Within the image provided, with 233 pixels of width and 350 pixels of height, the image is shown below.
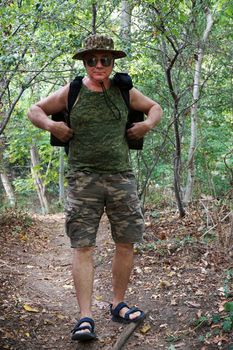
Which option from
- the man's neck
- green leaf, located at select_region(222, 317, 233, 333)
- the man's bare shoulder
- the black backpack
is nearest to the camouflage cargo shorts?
the black backpack

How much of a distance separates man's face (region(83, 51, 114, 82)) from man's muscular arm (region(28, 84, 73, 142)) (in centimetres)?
23

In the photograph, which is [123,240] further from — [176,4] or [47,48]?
[47,48]

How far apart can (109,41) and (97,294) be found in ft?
8.42

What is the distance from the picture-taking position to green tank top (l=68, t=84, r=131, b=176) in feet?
10.5

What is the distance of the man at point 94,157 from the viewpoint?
3195 millimetres

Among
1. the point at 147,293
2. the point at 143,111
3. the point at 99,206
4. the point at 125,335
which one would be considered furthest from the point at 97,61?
the point at 147,293

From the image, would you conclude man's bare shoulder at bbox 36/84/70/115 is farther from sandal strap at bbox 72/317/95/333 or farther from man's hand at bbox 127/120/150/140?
sandal strap at bbox 72/317/95/333

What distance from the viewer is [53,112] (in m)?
3.34

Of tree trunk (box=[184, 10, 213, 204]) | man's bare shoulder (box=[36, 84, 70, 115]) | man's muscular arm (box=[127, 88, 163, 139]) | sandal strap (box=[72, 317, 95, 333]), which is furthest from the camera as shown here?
tree trunk (box=[184, 10, 213, 204])

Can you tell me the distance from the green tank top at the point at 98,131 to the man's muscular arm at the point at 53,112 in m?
0.09

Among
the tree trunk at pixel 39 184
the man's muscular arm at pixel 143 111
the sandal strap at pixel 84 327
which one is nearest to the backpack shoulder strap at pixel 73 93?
the man's muscular arm at pixel 143 111

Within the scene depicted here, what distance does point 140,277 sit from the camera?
460 cm

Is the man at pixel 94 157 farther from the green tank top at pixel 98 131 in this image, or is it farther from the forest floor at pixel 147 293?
the forest floor at pixel 147 293

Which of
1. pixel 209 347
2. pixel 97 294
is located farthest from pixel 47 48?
pixel 209 347
